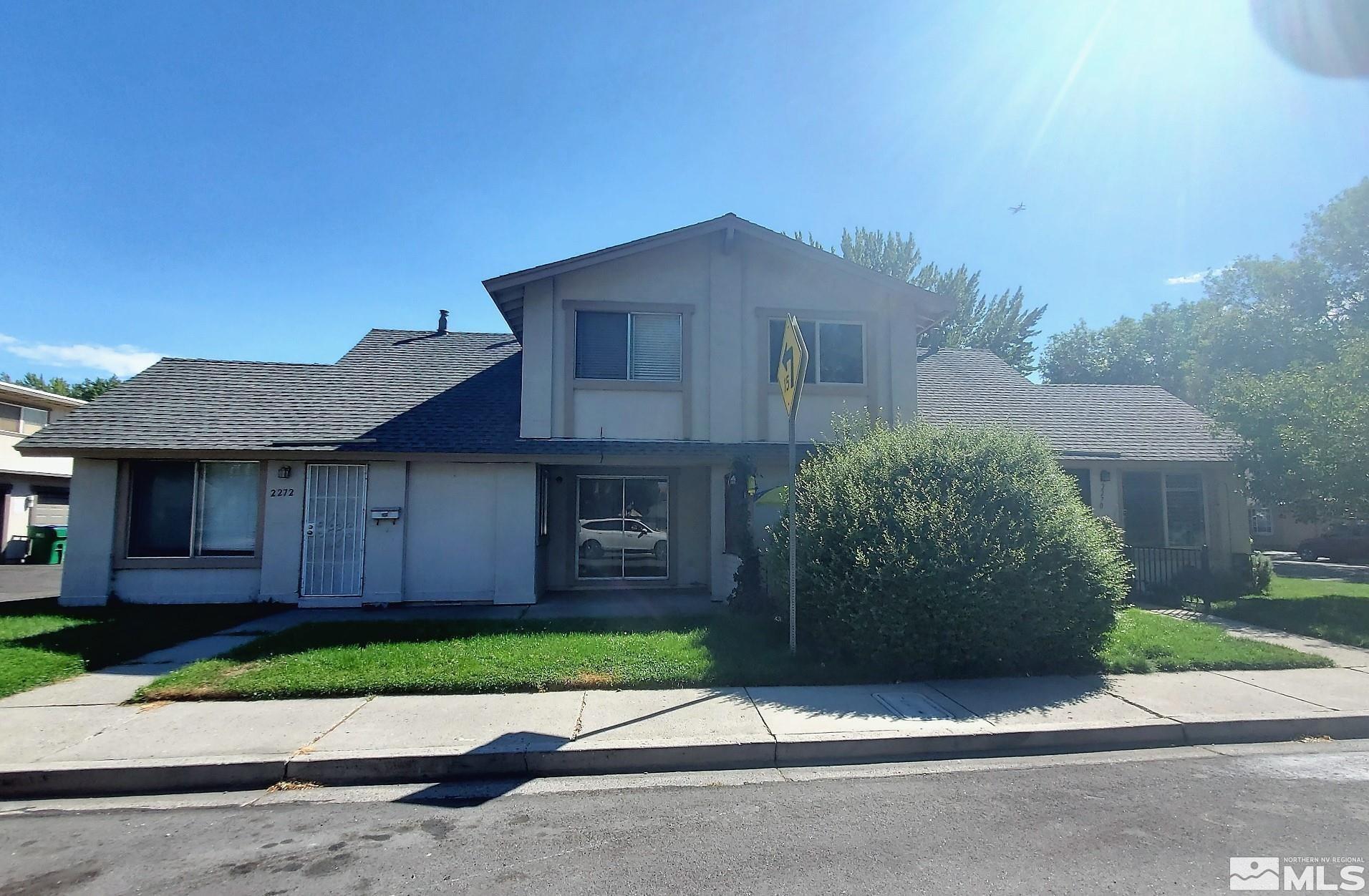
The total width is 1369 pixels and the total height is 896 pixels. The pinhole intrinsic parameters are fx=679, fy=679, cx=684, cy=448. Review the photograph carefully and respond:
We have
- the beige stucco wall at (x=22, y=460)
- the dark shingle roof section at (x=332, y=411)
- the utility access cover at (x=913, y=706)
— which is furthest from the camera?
the beige stucco wall at (x=22, y=460)

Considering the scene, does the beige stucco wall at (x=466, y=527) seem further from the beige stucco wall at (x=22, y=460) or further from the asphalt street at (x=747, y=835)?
the beige stucco wall at (x=22, y=460)

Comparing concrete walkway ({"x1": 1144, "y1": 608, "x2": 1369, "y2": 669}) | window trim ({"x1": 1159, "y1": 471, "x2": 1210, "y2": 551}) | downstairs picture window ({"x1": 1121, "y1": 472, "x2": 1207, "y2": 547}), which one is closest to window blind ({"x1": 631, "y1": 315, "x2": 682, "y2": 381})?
A: concrete walkway ({"x1": 1144, "y1": 608, "x2": 1369, "y2": 669})

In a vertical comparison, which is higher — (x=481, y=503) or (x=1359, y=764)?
(x=481, y=503)

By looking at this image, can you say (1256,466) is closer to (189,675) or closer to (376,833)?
(376,833)

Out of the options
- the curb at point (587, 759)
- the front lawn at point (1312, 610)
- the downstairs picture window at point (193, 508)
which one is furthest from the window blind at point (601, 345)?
the front lawn at point (1312, 610)

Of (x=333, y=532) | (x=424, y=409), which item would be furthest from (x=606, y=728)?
(x=424, y=409)

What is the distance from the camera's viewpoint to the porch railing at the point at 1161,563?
13.3m

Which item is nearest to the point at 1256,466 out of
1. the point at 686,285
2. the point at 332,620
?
the point at 686,285

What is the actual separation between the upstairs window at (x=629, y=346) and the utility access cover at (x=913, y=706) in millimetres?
6948

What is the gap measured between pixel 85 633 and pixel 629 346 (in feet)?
28.6

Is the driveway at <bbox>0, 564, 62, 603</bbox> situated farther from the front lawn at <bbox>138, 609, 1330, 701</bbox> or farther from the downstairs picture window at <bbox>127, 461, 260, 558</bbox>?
the front lawn at <bbox>138, 609, 1330, 701</bbox>

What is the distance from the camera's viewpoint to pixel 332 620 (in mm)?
10031

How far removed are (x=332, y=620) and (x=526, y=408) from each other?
4366mm

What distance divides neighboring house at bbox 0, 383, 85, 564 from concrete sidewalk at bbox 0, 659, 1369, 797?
784 inches
